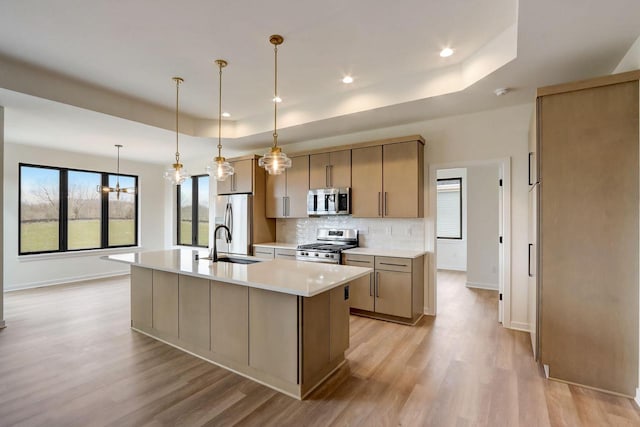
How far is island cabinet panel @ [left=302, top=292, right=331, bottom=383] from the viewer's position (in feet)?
7.60

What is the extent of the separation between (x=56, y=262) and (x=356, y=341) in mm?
6132

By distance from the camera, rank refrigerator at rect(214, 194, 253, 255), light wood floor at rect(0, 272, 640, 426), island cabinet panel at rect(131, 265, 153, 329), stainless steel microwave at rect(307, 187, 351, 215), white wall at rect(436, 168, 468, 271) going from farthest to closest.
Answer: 1. white wall at rect(436, 168, 468, 271)
2. refrigerator at rect(214, 194, 253, 255)
3. stainless steel microwave at rect(307, 187, 351, 215)
4. island cabinet panel at rect(131, 265, 153, 329)
5. light wood floor at rect(0, 272, 640, 426)

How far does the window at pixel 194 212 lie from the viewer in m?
7.15

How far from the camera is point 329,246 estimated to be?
4562 millimetres

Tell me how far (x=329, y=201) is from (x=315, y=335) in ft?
8.26

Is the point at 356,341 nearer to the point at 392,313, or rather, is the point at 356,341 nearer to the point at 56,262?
the point at 392,313

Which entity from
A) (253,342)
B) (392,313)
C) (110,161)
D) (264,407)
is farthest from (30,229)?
(392,313)

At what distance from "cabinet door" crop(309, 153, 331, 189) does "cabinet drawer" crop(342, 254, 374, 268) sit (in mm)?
1166

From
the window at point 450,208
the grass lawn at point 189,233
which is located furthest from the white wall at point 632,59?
the grass lawn at point 189,233

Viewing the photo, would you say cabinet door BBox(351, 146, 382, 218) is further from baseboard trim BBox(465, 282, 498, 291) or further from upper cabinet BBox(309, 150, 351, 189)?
baseboard trim BBox(465, 282, 498, 291)

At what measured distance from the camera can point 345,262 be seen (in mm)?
4230

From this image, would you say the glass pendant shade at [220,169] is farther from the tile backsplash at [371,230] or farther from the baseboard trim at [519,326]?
the baseboard trim at [519,326]

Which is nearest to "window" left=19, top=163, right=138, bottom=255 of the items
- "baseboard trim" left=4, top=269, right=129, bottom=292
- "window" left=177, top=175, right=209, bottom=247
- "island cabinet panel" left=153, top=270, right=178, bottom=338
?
"baseboard trim" left=4, top=269, right=129, bottom=292

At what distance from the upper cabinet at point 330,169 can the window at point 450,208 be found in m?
4.13
